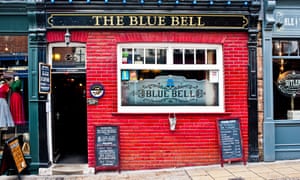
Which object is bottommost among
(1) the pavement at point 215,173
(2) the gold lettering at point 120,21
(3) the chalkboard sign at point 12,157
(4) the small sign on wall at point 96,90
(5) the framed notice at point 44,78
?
(1) the pavement at point 215,173

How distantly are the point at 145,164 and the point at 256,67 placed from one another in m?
3.42

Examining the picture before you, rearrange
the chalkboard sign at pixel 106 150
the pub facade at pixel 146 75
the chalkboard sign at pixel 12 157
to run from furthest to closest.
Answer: the pub facade at pixel 146 75, the chalkboard sign at pixel 106 150, the chalkboard sign at pixel 12 157

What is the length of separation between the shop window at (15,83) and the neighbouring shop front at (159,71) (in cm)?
58

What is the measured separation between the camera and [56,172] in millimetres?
6789

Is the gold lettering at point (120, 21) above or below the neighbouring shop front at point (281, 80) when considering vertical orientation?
above

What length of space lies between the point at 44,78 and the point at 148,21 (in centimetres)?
262

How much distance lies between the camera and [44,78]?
673cm

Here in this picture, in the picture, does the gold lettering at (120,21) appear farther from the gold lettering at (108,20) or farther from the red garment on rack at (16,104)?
the red garment on rack at (16,104)

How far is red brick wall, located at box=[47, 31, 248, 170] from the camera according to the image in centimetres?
700

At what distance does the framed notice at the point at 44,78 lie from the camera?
21.7 ft

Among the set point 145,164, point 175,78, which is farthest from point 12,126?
point 175,78

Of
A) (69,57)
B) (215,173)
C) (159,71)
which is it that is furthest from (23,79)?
(215,173)

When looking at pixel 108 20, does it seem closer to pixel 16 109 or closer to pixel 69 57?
pixel 69 57

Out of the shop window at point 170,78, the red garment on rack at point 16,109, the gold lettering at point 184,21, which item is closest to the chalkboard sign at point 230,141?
the shop window at point 170,78
